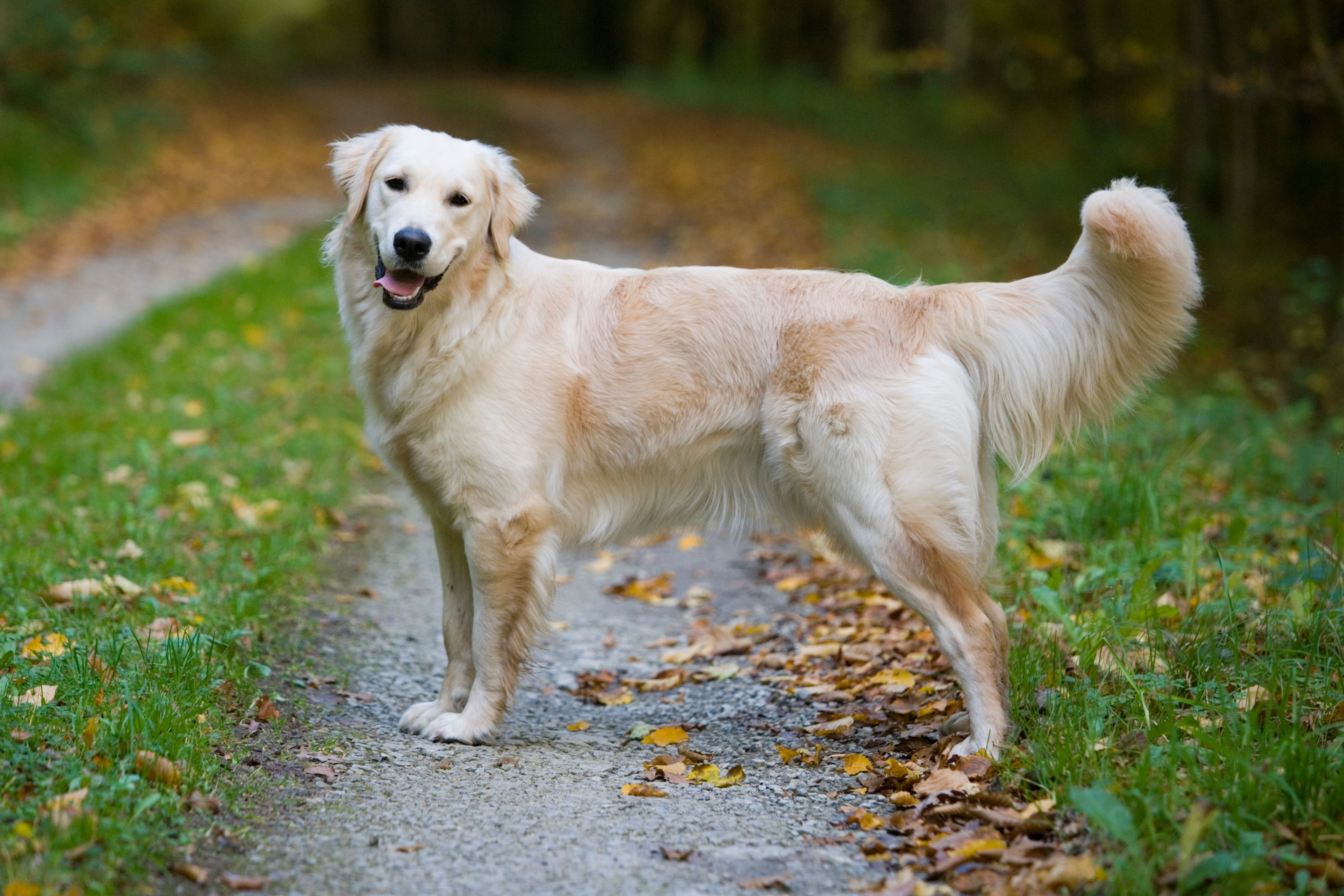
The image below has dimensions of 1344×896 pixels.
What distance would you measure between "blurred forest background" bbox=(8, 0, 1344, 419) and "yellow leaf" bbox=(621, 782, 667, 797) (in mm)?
4512

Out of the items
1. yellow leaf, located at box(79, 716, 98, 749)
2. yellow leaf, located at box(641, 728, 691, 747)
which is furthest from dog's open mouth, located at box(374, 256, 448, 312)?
yellow leaf, located at box(641, 728, 691, 747)

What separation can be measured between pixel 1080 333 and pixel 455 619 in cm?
228

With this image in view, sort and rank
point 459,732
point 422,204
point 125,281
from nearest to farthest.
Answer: point 422,204, point 459,732, point 125,281

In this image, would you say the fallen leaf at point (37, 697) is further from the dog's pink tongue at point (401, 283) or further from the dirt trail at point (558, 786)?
the dog's pink tongue at point (401, 283)

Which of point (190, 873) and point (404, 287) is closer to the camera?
point (190, 873)

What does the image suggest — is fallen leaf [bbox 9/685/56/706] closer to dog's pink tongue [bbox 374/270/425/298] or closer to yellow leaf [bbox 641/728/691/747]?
dog's pink tongue [bbox 374/270/425/298]

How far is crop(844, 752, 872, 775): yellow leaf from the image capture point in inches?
143

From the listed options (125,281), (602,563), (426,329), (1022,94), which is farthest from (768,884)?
(1022,94)

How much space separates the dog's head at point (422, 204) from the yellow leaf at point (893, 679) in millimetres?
2013

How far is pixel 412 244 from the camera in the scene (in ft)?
12.1

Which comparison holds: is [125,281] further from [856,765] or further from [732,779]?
[856,765]

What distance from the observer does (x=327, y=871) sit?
115 inches

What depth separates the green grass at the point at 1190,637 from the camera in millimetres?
2803

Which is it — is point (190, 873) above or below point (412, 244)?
below
